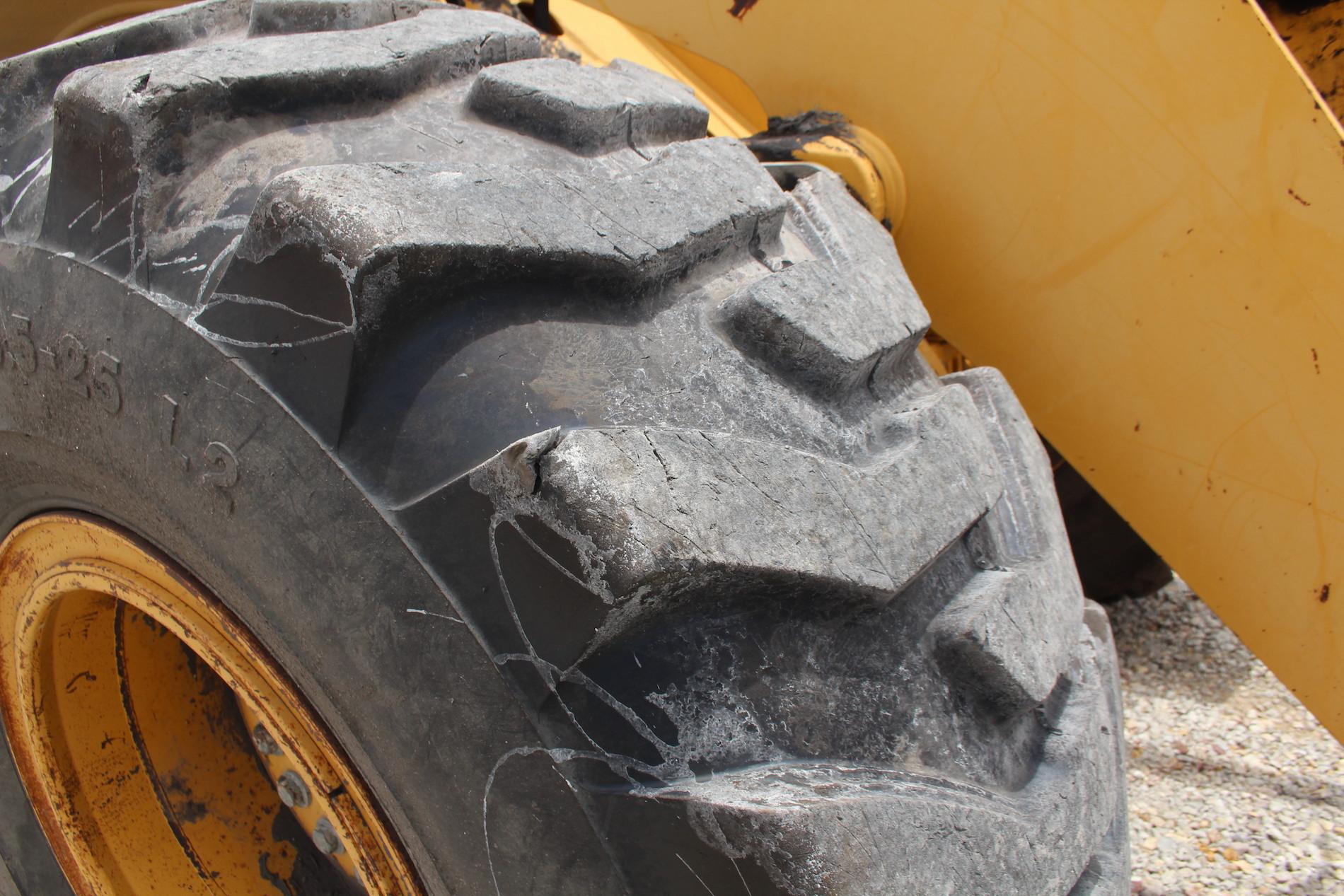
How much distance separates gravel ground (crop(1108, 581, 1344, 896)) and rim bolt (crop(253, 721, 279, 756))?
1148 millimetres

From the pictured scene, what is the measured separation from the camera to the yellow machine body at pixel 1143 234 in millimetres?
1036

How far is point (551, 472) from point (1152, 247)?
0.77 metres

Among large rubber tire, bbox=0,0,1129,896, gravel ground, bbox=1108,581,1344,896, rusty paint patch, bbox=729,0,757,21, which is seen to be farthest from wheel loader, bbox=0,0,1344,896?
gravel ground, bbox=1108,581,1344,896

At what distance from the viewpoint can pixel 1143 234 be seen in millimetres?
1121

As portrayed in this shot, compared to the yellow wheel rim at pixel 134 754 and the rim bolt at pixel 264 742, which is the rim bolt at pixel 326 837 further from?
the rim bolt at pixel 264 742

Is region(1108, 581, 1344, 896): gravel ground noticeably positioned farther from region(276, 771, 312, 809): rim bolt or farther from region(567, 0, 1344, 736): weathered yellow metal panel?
region(276, 771, 312, 809): rim bolt

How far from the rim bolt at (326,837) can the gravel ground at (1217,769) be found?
108 centimetres

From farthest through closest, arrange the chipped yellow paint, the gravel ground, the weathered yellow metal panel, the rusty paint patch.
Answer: the gravel ground, the rusty paint patch, the chipped yellow paint, the weathered yellow metal panel

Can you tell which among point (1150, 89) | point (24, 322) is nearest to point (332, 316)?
point (24, 322)

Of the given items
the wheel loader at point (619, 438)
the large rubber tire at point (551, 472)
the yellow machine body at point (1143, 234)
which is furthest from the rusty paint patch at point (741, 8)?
the large rubber tire at point (551, 472)

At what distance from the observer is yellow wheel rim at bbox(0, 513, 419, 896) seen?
1058 mm

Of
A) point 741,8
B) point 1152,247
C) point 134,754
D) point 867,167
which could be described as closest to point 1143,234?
point 1152,247

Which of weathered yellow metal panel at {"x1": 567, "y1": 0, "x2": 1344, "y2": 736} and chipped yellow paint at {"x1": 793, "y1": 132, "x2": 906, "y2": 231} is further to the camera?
chipped yellow paint at {"x1": 793, "y1": 132, "x2": 906, "y2": 231}

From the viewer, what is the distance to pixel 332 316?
0.71 meters
